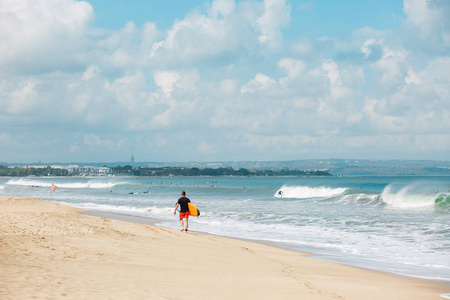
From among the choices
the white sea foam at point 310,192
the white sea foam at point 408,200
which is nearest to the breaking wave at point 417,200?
the white sea foam at point 408,200

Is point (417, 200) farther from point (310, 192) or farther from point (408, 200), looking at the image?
point (310, 192)

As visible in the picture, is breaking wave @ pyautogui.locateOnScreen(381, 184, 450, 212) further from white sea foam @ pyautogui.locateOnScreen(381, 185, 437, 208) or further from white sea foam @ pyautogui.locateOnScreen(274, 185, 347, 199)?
white sea foam @ pyautogui.locateOnScreen(274, 185, 347, 199)

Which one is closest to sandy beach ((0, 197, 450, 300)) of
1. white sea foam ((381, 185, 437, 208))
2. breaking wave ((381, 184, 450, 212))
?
breaking wave ((381, 184, 450, 212))

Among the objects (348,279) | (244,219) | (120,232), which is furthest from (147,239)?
(244,219)

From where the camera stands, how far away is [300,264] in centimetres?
1234

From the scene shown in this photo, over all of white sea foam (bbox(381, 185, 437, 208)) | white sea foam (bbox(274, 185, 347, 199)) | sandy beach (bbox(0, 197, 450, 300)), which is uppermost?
sandy beach (bbox(0, 197, 450, 300))

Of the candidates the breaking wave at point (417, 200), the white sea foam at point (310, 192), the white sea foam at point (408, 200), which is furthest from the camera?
the white sea foam at point (310, 192)

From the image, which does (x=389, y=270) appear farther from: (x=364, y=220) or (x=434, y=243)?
(x=364, y=220)

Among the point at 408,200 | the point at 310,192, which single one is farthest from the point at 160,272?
the point at 310,192

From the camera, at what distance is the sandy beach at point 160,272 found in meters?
7.00

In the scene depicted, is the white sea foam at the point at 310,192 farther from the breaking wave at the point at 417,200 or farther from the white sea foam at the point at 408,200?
the white sea foam at the point at 408,200

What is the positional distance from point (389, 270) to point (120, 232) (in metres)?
8.84

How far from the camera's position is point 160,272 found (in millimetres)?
9109

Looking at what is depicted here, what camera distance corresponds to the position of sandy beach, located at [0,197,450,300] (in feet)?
23.0
